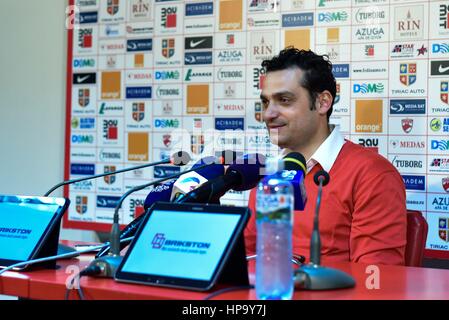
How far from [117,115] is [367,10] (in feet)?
4.23

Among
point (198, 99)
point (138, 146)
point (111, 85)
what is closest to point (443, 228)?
point (198, 99)

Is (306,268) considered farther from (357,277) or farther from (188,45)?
(188,45)

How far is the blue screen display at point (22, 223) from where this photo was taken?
1.52 meters

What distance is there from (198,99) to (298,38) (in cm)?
54

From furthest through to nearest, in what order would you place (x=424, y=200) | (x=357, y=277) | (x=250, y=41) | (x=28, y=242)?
(x=250, y=41) < (x=424, y=200) < (x=28, y=242) < (x=357, y=277)

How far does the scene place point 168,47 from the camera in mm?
3059

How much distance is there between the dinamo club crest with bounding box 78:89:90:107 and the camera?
3.24 metres

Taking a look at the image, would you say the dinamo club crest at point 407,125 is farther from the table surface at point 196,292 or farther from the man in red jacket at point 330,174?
the table surface at point 196,292

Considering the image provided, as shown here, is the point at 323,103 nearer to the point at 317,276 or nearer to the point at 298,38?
the point at 298,38

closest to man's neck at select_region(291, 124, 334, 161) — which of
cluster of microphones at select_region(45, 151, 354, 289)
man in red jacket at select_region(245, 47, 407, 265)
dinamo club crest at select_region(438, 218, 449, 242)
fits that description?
man in red jacket at select_region(245, 47, 407, 265)

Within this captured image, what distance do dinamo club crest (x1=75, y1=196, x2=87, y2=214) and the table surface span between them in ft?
5.40

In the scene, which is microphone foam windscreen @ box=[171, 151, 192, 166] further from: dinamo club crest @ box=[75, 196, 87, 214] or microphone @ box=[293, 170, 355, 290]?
dinamo club crest @ box=[75, 196, 87, 214]

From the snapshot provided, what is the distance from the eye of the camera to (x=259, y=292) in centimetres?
114

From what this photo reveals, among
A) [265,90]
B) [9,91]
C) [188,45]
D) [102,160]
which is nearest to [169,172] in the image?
[102,160]
